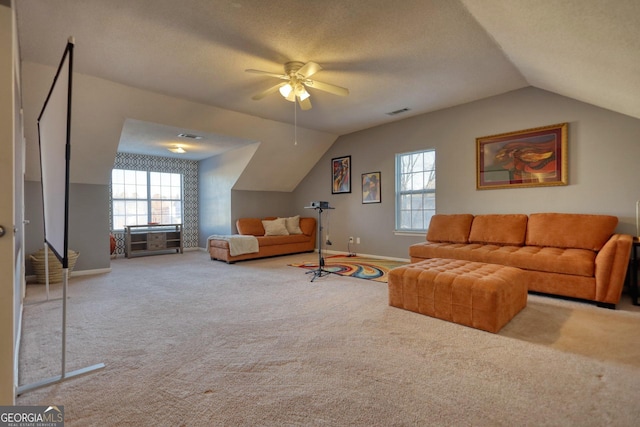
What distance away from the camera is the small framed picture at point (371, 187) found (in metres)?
5.89

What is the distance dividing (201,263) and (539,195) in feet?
18.4

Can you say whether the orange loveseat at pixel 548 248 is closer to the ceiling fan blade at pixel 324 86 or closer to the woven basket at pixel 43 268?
the ceiling fan blade at pixel 324 86

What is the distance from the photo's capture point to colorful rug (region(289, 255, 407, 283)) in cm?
438

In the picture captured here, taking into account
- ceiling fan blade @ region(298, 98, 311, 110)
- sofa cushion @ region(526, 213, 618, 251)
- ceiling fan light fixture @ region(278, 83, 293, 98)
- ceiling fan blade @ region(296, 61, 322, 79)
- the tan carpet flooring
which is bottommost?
the tan carpet flooring

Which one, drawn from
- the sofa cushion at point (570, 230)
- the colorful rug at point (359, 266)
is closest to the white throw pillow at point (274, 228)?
the colorful rug at point (359, 266)

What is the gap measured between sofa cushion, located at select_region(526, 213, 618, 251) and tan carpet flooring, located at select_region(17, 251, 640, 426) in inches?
32.0

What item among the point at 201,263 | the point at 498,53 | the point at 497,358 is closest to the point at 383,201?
the point at 498,53

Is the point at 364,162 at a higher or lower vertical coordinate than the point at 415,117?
lower

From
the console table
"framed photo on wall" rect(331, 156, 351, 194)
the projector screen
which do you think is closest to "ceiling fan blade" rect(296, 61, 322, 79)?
the projector screen

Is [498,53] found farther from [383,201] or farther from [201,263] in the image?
[201,263]

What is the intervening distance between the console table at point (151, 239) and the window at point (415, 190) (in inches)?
205

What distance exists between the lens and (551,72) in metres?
3.15

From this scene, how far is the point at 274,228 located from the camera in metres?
6.55
